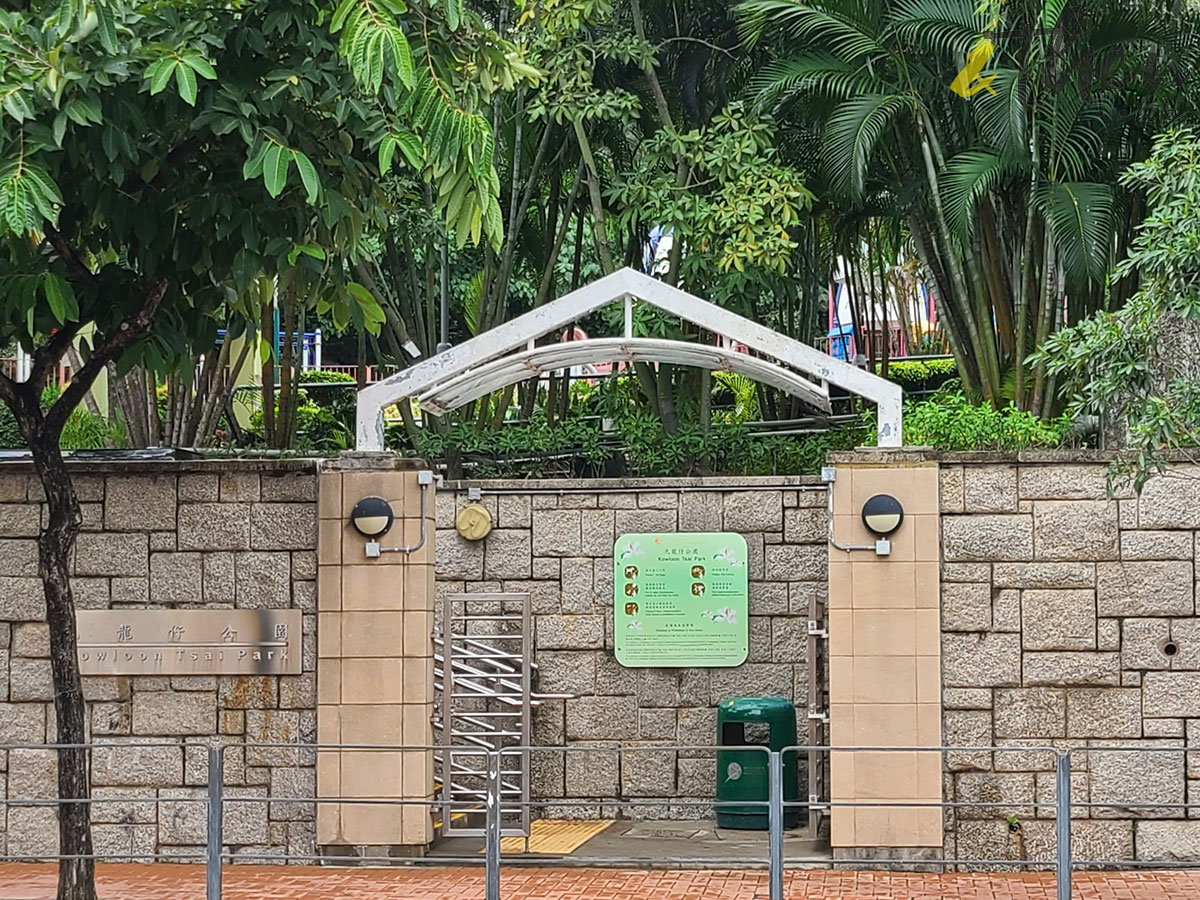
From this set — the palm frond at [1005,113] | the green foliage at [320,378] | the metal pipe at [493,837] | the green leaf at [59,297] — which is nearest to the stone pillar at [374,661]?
the metal pipe at [493,837]

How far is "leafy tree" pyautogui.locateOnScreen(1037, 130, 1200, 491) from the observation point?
9.42m

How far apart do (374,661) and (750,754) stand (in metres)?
3.10

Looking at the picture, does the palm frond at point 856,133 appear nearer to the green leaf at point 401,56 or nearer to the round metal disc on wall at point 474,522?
the round metal disc on wall at point 474,522

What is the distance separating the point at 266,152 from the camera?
8.94 metres

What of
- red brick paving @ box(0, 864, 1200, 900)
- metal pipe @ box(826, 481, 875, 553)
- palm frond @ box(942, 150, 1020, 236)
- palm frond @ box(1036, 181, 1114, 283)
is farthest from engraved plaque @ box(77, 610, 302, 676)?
palm frond @ box(1036, 181, 1114, 283)

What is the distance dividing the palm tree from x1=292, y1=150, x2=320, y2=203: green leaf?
6278 millimetres

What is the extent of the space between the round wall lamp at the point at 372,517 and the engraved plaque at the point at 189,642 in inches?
30.5

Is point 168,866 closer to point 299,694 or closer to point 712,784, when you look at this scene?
Answer: point 299,694

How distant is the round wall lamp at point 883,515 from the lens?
447 inches

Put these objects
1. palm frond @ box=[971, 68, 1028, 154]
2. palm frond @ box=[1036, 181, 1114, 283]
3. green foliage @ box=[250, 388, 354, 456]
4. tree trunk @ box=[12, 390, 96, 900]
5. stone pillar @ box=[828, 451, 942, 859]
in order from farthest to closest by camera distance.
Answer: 1. green foliage @ box=[250, 388, 354, 456]
2. palm frond @ box=[971, 68, 1028, 154]
3. palm frond @ box=[1036, 181, 1114, 283]
4. stone pillar @ box=[828, 451, 942, 859]
5. tree trunk @ box=[12, 390, 96, 900]

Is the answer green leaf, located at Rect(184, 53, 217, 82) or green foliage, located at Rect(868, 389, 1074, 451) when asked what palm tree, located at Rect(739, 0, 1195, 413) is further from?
green leaf, located at Rect(184, 53, 217, 82)

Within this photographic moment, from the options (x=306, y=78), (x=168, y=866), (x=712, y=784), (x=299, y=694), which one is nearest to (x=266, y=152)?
(x=306, y=78)

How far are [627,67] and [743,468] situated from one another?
14.1ft

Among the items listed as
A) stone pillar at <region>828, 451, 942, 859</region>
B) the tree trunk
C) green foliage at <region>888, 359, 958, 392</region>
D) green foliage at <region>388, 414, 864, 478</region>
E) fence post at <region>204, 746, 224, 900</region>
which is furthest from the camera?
green foliage at <region>888, 359, 958, 392</region>
